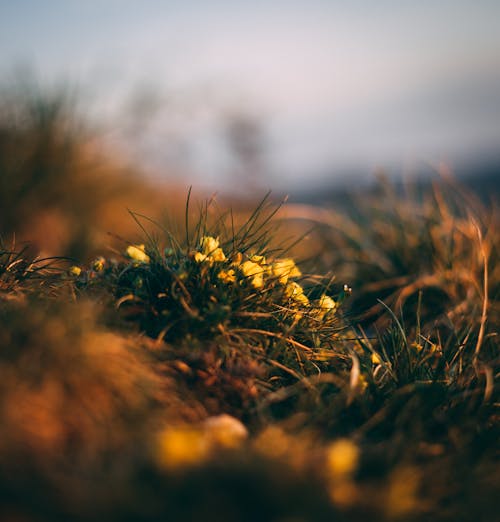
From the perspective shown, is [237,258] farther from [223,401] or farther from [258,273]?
[223,401]

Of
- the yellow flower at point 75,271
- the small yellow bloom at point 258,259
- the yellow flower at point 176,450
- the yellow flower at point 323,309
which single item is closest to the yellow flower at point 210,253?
the small yellow bloom at point 258,259

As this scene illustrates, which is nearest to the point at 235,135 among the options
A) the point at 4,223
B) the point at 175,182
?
the point at 175,182

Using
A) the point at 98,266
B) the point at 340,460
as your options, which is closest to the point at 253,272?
Result: the point at 98,266

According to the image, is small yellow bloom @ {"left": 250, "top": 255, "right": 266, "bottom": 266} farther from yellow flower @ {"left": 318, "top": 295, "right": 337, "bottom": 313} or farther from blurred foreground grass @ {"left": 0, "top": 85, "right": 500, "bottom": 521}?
yellow flower @ {"left": 318, "top": 295, "right": 337, "bottom": 313}

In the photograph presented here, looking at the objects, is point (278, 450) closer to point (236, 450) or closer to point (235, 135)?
point (236, 450)

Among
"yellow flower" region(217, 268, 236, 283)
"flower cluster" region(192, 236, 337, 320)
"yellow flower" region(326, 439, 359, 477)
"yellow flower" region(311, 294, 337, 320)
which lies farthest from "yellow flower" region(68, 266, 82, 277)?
"yellow flower" region(326, 439, 359, 477)

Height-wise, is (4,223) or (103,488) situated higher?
(103,488)

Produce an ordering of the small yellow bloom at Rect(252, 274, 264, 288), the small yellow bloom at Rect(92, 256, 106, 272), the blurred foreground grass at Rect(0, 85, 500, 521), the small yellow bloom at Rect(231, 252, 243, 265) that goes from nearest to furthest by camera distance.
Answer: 1. the blurred foreground grass at Rect(0, 85, 500, 521)
2. the small yellow bloom at Rect(252, 274, 264, 288)
3. the small yellow bloom at Rect(231, 252, 243, 265)
4. the small yellow bloom at Rect(92, 256, 106, 272)

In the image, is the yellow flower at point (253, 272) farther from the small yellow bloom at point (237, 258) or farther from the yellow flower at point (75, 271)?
the yellow flower at point (75, 271)
